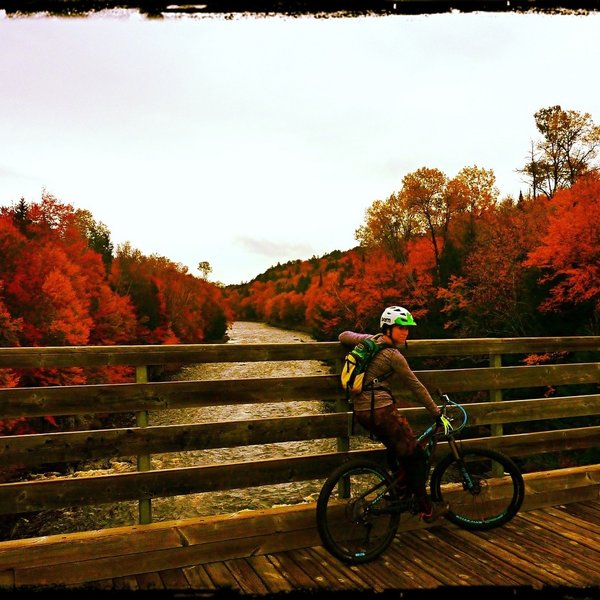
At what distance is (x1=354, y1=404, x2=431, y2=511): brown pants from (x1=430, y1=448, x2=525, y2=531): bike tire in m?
0.32

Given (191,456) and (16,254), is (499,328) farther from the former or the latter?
(16,254)

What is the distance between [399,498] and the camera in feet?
13.4

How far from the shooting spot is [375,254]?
1831 inches

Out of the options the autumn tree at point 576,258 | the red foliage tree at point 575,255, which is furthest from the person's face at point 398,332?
the red foliage tree at point 575,255

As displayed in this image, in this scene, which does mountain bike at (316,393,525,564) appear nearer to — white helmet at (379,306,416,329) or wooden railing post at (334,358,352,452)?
wooden railing post at (334,358,352,452)

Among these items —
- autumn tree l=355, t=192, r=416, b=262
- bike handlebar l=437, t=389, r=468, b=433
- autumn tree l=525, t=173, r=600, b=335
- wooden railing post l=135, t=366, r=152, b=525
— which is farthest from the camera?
autumn tree l=355, t=192, r=416, b=262

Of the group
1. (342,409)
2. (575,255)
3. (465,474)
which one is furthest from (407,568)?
(575,255)

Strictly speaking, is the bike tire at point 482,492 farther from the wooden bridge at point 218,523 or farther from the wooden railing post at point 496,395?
the wooden railing post at point 496,395

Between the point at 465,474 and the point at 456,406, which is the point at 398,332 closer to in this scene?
the point at 456,406

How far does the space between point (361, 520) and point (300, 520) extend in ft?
1.55

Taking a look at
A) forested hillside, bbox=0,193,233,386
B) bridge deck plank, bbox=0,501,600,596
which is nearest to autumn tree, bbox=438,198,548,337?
forested hillside, bbox=0,193,233,386

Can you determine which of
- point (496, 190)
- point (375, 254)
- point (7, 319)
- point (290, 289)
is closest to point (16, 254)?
point (7, 319)

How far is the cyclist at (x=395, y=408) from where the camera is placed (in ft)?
13.0

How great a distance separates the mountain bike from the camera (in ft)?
13.0
